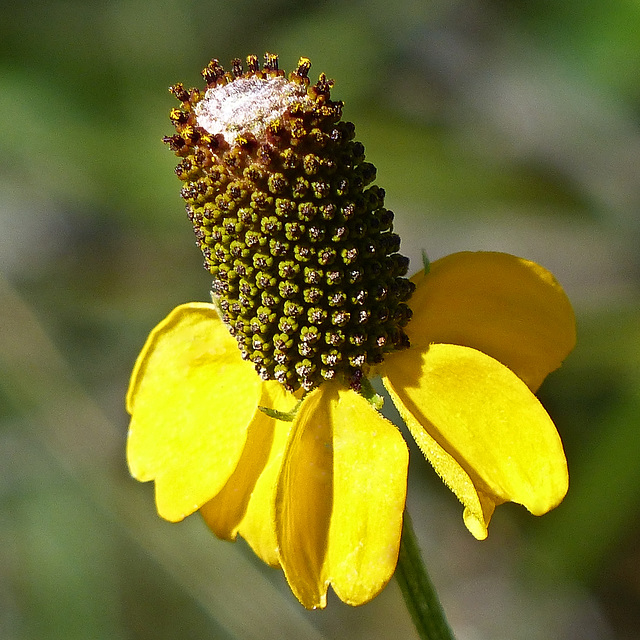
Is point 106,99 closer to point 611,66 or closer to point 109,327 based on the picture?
point 109,327

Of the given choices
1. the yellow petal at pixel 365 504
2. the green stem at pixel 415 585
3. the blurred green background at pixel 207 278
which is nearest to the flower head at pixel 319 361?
the yellow petal at pixel 365 504

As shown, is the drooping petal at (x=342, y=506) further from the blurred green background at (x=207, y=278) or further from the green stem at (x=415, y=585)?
the blurred green background at (x=207, y=278)

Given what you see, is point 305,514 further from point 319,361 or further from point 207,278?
point 207,278

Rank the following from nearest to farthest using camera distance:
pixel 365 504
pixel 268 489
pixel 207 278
Answer: pixel 365 504 < pixel 268 489 < pixel 207 278

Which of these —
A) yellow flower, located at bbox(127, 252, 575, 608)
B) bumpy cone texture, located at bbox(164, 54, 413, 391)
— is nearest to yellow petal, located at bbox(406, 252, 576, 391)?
yellow flower, located at bbox(127, 252, 575, 608)

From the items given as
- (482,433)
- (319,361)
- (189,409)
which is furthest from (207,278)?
(482,433)

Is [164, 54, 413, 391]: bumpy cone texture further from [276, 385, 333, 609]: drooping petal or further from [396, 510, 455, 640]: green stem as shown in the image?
[396, 510, 455, 640]: green stem

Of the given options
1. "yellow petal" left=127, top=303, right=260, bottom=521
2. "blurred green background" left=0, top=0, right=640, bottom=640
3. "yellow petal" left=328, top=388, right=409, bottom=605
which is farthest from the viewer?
"blurred green background" left=0, top=0, right=640, bottom=640
